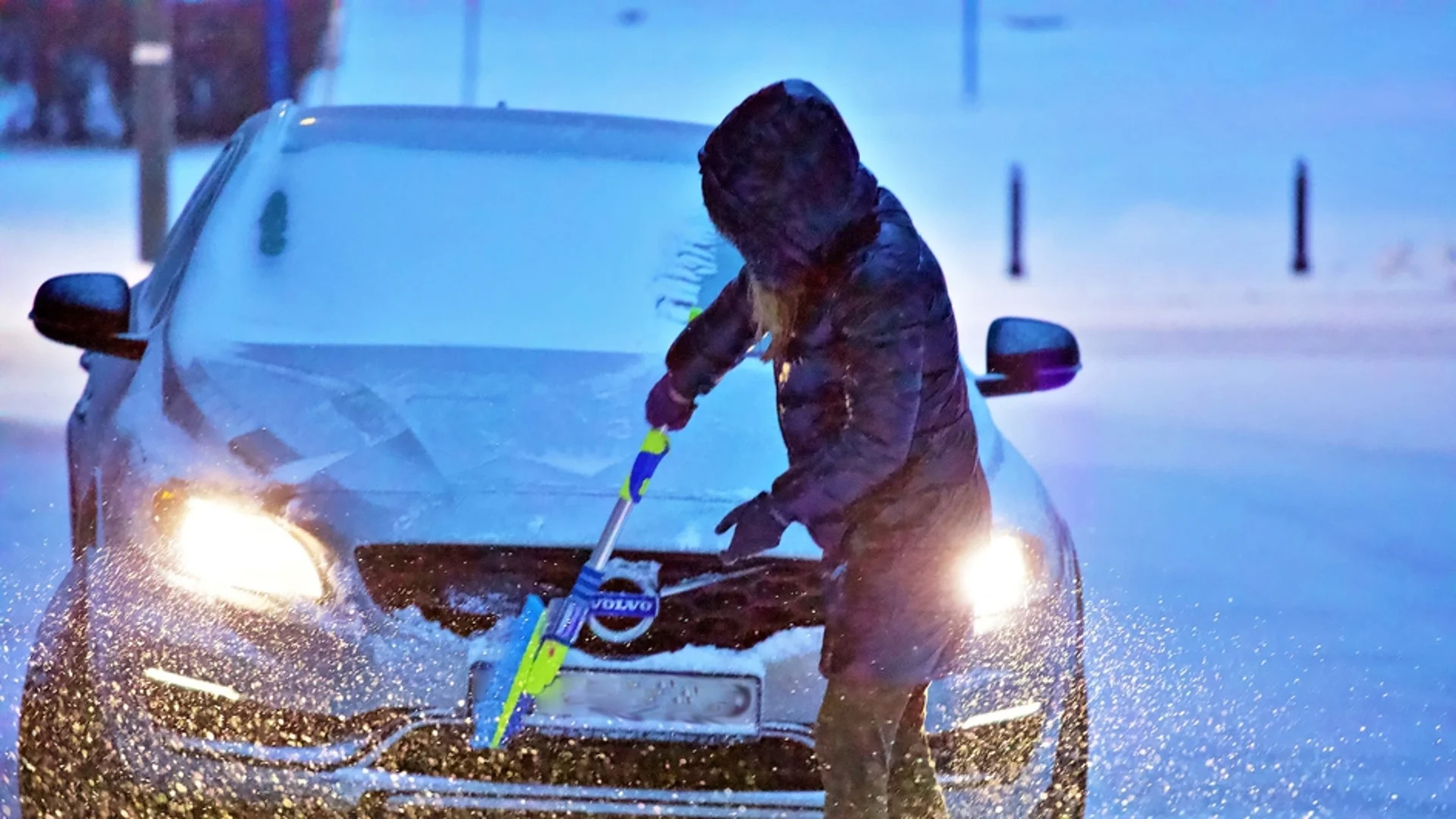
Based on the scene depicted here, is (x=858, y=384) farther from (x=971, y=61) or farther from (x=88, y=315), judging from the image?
(x=971, y=61)

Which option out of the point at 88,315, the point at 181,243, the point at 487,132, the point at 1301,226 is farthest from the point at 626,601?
the point at 1301,226

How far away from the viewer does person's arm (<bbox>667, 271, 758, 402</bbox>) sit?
3.79 m

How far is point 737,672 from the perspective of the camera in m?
3.64

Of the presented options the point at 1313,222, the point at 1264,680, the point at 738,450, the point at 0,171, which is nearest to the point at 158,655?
the point at 738,450

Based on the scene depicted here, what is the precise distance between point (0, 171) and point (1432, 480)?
16555 millimetres

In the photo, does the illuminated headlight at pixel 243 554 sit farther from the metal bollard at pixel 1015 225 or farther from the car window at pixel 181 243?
the metal bollard at pixel 1015 225

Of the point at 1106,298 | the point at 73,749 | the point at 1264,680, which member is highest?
the point at 73,749

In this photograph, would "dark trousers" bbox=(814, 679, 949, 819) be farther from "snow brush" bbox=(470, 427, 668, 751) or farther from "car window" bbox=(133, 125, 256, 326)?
"car window" bbox=(133, 125, 256, 326)

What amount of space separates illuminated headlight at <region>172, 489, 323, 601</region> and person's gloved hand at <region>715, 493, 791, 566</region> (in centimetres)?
80

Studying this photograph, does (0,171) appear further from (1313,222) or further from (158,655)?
(158,655)

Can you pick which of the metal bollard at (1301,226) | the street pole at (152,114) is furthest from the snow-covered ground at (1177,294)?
the street pole at (152,114)

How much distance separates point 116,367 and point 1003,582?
2021mm

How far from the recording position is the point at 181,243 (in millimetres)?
5230

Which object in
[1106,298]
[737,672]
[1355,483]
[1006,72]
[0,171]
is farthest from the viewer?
[1006,72]
